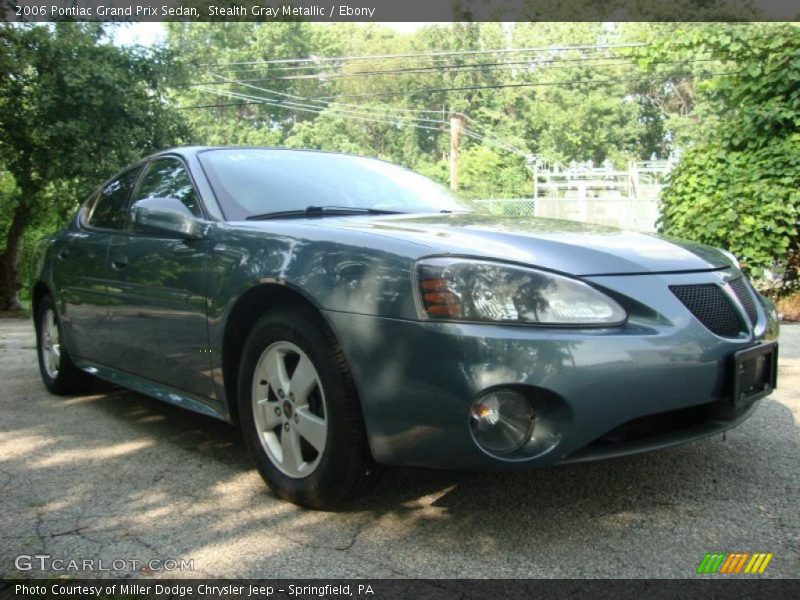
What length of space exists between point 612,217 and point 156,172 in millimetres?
16583

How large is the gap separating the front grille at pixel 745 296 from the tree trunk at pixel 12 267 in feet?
40.7

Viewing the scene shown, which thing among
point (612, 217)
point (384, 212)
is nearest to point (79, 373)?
point (384, 212)

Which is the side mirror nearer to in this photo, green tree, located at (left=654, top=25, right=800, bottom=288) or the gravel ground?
the gravel ground

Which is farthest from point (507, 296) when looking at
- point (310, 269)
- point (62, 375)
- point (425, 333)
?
point (62, 375)

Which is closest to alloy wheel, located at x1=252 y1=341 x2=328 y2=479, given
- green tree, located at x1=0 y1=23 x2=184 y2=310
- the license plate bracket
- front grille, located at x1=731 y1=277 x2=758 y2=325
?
the license plate bracket

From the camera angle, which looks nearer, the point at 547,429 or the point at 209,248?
the point at 547,429

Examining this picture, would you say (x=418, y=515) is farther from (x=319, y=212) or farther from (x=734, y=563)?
(x=319, y=212)

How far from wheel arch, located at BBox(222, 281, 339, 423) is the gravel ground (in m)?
0.42

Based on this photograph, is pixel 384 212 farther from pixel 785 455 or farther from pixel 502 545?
pixel 785 455

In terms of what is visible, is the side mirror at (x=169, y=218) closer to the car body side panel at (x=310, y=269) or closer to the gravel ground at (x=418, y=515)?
the car body side panel at (x=310, y=269)

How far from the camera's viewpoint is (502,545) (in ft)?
8.05

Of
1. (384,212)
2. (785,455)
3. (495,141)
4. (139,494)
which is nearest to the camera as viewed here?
(139,494)

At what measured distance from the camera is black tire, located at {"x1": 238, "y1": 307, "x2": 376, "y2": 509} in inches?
100.0

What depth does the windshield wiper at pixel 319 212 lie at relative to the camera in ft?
10.7
